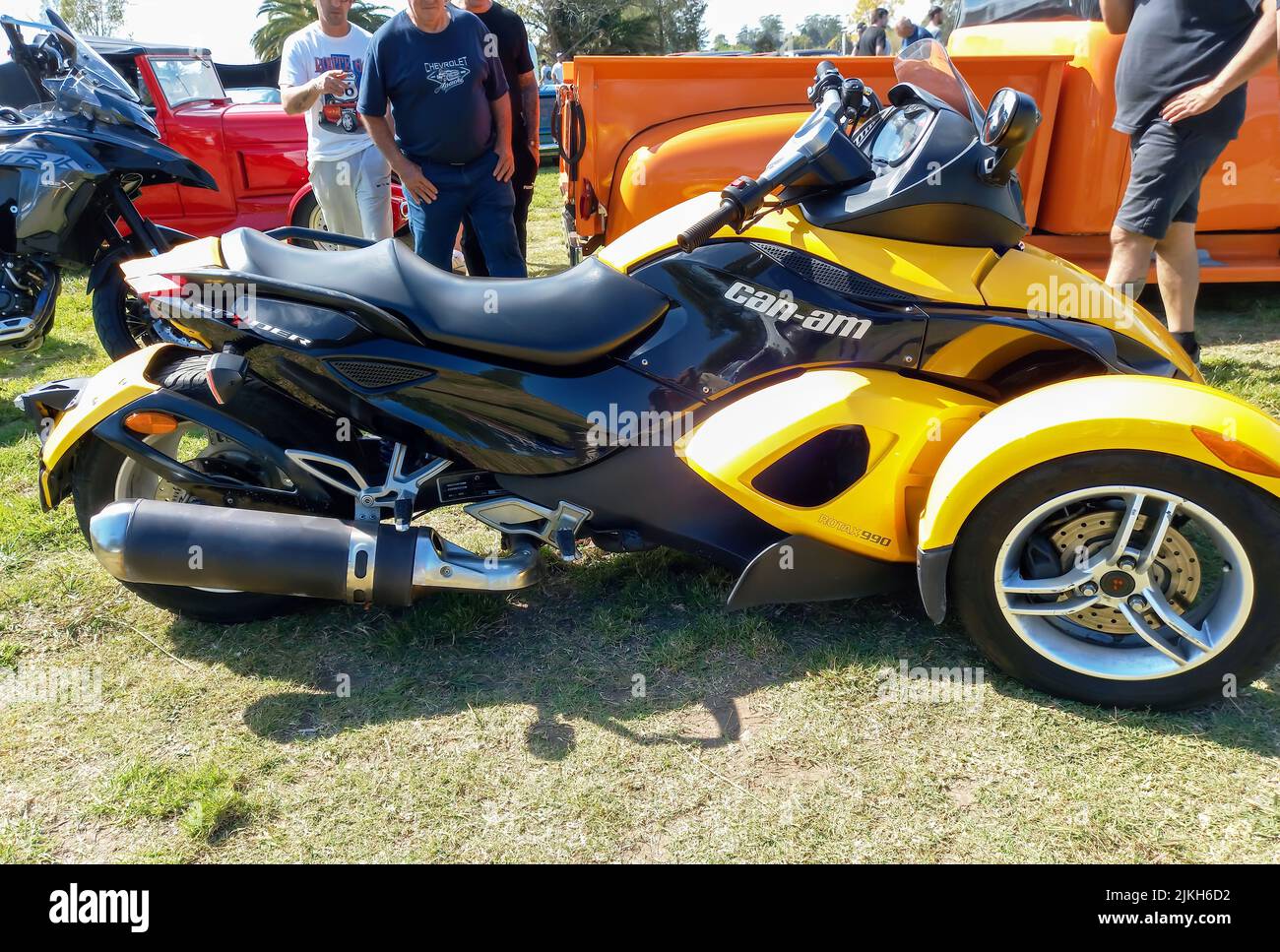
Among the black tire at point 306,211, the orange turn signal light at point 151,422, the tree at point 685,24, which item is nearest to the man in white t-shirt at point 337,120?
the black tire at point 306,211

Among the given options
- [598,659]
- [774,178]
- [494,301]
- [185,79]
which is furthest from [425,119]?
[185,79]

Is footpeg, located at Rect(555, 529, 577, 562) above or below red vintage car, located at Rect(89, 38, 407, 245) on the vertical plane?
below

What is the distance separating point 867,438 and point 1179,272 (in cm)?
258

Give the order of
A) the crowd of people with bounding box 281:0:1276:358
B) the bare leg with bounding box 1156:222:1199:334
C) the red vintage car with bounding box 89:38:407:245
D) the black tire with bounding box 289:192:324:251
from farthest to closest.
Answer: the red vintage car with bounding box 89:38:407:245
the black tire with bounding box 289:192:324:251
the bare leg with bounding box 1156:222:1199:334
the crowd of people with bounding box 281:0:1276:358

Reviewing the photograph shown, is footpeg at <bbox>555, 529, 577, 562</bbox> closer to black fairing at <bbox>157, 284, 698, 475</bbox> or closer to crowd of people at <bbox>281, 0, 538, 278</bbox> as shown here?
black fairing at <bbox>157, 284, 698, 475</bbox>

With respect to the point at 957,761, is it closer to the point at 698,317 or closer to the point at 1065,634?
the point at 1065,634

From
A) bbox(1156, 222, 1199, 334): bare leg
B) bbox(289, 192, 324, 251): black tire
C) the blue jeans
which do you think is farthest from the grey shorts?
bbox(289, 192, 324, 251): black tire

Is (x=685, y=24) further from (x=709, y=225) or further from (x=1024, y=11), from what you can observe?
(x=709, y=225)

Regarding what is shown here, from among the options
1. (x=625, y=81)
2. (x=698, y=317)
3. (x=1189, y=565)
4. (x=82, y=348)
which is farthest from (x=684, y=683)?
(x=82, y=348)

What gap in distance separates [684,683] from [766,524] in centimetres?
50

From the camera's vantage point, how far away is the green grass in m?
1.98
